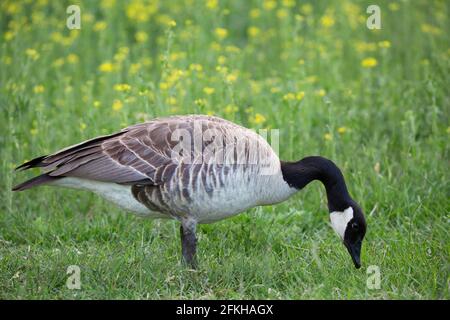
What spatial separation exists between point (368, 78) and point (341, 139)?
147cm

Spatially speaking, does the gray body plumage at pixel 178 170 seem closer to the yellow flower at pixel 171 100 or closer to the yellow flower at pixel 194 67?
the yellow flower at pixel 171 100

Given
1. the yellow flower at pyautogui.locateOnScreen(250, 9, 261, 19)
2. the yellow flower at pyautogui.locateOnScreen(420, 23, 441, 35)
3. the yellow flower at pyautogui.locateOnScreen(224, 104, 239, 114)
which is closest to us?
the yellow flower at pyautogui.locateOnScreen(224, 104, 239, 114)

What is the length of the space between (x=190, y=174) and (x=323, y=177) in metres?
1.09

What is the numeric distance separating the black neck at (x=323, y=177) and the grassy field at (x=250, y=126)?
1.54 ft

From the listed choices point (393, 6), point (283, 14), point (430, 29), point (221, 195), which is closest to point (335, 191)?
point (221, 195)

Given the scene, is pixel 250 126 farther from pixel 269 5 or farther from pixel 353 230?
pixel 269 5

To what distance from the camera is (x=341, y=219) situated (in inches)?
224

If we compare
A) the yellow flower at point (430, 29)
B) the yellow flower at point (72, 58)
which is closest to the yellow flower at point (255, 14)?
the yellow flower at point (430, 29)

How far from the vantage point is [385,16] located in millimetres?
11102

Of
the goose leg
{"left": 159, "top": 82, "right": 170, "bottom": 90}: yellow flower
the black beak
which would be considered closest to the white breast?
the goose leg

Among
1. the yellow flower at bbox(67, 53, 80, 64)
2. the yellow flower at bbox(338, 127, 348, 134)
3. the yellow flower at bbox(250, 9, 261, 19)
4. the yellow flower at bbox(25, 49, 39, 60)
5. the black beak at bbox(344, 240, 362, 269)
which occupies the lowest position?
the black beak at bbox(344, 240, 362, 269)

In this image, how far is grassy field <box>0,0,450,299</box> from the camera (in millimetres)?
5457

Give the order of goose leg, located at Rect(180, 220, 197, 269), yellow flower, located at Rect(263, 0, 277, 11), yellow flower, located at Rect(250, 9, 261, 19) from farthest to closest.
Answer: yellow flower, located at Rect(250, 9, 261, 19), yellow flower, located at Rect(263, 0, 277, 11), goose leg, located at Rect(180, 220, 197, 269)

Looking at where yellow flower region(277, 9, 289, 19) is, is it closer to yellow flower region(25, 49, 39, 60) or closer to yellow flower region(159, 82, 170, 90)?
yellow flower region(159, 82, 170, 90)
